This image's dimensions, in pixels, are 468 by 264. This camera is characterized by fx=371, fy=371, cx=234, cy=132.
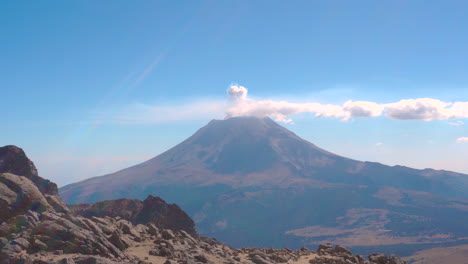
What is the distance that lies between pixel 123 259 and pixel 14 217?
6246mm

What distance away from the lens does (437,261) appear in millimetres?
140750

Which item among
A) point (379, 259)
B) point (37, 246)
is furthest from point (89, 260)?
point (379, 259)

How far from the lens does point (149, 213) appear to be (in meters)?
45.6

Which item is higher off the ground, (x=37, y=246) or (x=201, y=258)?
(x=37, y=246)

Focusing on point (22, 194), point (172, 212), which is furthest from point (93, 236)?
point (172, 212)

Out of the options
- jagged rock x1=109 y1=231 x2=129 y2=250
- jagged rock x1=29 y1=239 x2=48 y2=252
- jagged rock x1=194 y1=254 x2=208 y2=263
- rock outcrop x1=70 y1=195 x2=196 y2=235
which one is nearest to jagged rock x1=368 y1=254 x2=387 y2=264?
jagged rock x1=194 y1=254 x2=208 y2=263

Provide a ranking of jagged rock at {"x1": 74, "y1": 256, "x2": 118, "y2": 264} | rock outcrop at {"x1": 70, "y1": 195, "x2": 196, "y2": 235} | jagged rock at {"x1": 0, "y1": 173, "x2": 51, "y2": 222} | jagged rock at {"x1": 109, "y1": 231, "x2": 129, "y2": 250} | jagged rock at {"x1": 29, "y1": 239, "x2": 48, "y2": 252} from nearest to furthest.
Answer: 1. jagged rock at {"x1": 74, "y1": 256, "x2": 118, "y2": 264}
2. jagged rock at {"x1": 29, "y1": 239, "x2": 48, "y2": 252}
3. jagged rock at {"x1": 0, "y1": 173, "x2": 51, "y2": 222}
4. jagged rock at {"x1": 109, "y1": 231, "x2": 129, "y2": 250}
5. rock outcrop at {"x1": 70, "y1": 195, "x2": 196, "y2": 235}

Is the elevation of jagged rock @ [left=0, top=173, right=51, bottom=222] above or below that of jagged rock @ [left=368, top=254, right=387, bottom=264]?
above

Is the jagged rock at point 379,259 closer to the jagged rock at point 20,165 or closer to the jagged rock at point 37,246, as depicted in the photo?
the jagged rock at point 37,246

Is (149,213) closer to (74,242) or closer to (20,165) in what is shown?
(20,165)

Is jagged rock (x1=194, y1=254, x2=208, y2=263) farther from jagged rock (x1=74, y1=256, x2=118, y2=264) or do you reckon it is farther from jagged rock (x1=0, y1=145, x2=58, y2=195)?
jagged rock (x1=0, y1=145, x2=58, y2=195)

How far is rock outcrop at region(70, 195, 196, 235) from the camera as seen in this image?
148ft

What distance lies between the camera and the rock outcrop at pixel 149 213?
45219 millimetres

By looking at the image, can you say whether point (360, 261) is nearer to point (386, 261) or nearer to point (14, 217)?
point (386, 261)
